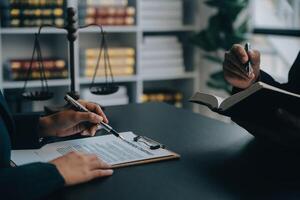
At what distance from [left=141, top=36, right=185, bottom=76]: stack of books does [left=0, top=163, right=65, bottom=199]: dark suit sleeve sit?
2.61 m

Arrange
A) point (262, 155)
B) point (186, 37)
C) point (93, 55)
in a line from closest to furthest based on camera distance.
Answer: point (262, 155)
point (93, 55)
point (186, 37)

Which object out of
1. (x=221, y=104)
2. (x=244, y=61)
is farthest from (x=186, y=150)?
(x=244, y=61)

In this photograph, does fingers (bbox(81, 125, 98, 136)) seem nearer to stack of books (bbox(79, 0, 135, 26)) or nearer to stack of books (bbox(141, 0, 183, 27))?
stack of books (bbox(79, 0, 135, 26))

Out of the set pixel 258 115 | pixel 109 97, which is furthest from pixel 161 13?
pixel 258 115

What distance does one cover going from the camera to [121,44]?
12.3 feet

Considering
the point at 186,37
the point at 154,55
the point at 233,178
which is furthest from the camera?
the point at 186,37

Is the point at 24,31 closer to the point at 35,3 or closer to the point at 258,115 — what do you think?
the point at 35,3

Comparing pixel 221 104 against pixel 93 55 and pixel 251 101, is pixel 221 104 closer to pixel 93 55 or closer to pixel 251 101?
pixel 251 101

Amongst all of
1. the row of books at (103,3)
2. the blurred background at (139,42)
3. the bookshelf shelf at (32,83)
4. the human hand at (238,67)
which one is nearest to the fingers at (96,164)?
the human hand at (238,67)

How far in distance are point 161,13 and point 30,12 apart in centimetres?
97

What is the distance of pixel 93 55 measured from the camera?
3.41 m

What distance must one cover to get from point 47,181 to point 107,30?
97.8 inches

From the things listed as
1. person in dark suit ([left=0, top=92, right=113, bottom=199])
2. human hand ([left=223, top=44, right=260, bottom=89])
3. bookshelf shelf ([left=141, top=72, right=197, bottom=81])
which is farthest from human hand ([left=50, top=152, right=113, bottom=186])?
bookshelf shelf ([left=141, top=72, right=197, bottom=81])

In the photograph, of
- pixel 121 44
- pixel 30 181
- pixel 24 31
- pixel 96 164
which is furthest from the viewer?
pixel 121 44
